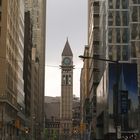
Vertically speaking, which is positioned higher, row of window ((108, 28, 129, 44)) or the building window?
the building window

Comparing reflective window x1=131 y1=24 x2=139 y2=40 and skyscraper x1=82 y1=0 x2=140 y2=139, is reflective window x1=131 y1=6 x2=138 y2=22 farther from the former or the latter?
reflective window x1=131 y1=24 x2=139 y2=40

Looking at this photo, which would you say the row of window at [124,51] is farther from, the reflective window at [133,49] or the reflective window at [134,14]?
the reflective window at [134,14]

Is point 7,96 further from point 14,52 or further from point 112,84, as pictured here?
point 112,84

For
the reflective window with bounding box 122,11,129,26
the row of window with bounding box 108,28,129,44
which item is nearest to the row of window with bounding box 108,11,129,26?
the reflective window with bounding box 122,11,129,26

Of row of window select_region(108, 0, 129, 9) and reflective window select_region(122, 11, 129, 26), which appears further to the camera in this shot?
row of window select_region(108, 0, 129, 9)

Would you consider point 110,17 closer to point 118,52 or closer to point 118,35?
point 118,35

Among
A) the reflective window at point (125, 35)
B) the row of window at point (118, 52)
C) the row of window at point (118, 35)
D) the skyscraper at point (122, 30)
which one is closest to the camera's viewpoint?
the skyscraper at point (122, 30)

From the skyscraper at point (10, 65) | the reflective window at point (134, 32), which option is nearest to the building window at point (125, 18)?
the reflective window at point (134, 32)

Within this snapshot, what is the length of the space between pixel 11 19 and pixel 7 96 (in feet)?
62.7

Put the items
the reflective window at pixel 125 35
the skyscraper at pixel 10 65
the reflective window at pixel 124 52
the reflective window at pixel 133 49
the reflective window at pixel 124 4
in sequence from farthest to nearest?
the reflective window at pixel 124 4 < the skyscraper at pixel 10 65 < the reflective window at pixel 125 35 < the reflective window at pixel 124 52 < the reflective window at pixel 133 49

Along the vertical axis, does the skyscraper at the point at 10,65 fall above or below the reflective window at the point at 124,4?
below

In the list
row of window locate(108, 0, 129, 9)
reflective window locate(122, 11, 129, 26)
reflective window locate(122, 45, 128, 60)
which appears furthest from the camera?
row of window locate(108, 0, 129, 9)

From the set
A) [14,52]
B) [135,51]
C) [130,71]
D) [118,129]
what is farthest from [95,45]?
[118,129]

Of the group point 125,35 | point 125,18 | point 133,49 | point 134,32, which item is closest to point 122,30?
point 125,35
